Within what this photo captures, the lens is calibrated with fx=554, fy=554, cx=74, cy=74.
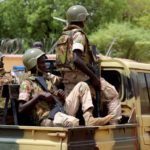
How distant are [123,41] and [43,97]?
23.4 meters

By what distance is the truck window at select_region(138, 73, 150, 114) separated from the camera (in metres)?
6.45

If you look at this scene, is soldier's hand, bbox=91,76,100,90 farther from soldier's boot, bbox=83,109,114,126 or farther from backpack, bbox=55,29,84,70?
soldier's boot, bbox=83,109,114,126

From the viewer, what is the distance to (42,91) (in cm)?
585

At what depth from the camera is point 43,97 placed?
5.64 metres

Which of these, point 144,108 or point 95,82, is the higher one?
point 95,82

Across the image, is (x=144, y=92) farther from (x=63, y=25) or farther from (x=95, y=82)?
(x=63, y=25)

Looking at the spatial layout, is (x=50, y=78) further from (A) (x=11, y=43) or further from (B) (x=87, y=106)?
(A) (x=11, y=43)

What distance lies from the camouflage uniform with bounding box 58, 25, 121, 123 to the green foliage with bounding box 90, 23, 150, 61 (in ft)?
71.9

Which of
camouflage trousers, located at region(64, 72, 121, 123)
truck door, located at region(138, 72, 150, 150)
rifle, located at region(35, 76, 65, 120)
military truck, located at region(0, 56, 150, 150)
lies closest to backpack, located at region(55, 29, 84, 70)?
camouflage trousers, located at region(64, 72, 121, 123)

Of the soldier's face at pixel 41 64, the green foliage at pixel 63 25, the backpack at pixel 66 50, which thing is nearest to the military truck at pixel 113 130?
the backpack at pixel 66 50

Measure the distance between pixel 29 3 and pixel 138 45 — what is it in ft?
23.1

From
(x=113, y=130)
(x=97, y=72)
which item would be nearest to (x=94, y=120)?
(x=113, y=130)

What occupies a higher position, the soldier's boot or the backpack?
the backpack

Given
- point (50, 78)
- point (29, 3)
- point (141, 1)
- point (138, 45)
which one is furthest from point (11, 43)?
point (141, 1)
